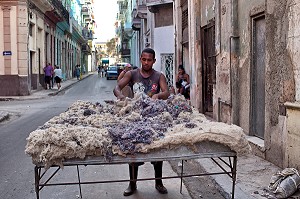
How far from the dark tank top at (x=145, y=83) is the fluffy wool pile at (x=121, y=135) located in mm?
1067

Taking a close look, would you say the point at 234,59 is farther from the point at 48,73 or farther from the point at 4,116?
the point at 48,73

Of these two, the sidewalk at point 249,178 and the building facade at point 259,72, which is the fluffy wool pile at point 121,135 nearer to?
the sidewalk at point 249,178

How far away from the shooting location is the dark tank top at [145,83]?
17.7 feet

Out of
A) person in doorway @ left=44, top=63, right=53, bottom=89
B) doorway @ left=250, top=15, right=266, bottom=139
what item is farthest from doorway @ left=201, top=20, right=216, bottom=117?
person in doorway @ left=44, top=63, right=53, bottom=89

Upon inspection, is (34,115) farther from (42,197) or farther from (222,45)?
(42,197)

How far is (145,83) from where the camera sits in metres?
5.44

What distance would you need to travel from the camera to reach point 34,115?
1469 centimetres

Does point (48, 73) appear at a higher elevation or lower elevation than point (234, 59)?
higher

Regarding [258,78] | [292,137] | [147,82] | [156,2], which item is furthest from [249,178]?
[156,2]

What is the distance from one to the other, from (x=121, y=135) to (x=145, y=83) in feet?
6.08

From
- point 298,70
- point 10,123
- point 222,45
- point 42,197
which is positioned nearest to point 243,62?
point 222,45

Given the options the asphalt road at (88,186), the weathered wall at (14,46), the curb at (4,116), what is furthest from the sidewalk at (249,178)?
the weathered wall at (14,46)

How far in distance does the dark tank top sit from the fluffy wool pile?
1067 millimetres

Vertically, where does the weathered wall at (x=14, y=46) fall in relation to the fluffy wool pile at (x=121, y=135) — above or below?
above
